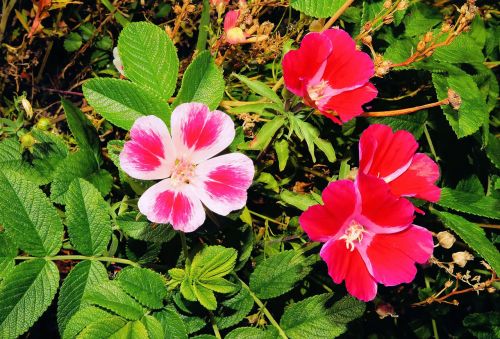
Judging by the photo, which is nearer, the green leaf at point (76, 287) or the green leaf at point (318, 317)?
the green leaf at point (76, 287)

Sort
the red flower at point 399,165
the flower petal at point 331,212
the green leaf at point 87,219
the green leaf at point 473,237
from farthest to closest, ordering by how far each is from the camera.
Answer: the green leaf at point 473,237 → the green leaf at point 87,219 → the red flower at point 399,165 → the flower petal at point 331,212

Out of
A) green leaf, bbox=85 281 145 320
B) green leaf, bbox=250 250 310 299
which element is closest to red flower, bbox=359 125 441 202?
green leaf, bbox=250 250 310 299

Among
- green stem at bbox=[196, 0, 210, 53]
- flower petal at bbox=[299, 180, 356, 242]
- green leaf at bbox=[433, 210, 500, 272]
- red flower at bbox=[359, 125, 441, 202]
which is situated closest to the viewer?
flower petal at bbox=[299, 180, 356, 242]

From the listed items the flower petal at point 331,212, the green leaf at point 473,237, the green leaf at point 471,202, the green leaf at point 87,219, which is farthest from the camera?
the green leaf at point 471,202

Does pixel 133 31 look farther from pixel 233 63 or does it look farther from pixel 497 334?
pixel 497 334

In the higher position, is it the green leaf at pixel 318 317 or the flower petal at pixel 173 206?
the flower petal at pixel 173 206

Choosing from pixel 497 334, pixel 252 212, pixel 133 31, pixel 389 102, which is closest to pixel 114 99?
pixel 133 31

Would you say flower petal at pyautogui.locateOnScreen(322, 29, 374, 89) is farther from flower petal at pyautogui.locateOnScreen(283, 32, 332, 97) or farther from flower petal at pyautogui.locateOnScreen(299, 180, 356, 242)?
flower petal at pyautogui.locateOnScreen(299, 180, 356, 242)

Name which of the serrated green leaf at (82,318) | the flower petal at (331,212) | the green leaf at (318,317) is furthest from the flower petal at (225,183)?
the green leaf at (318,317)

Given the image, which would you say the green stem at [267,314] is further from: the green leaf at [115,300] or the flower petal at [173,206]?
the flower petal at [173,206]
